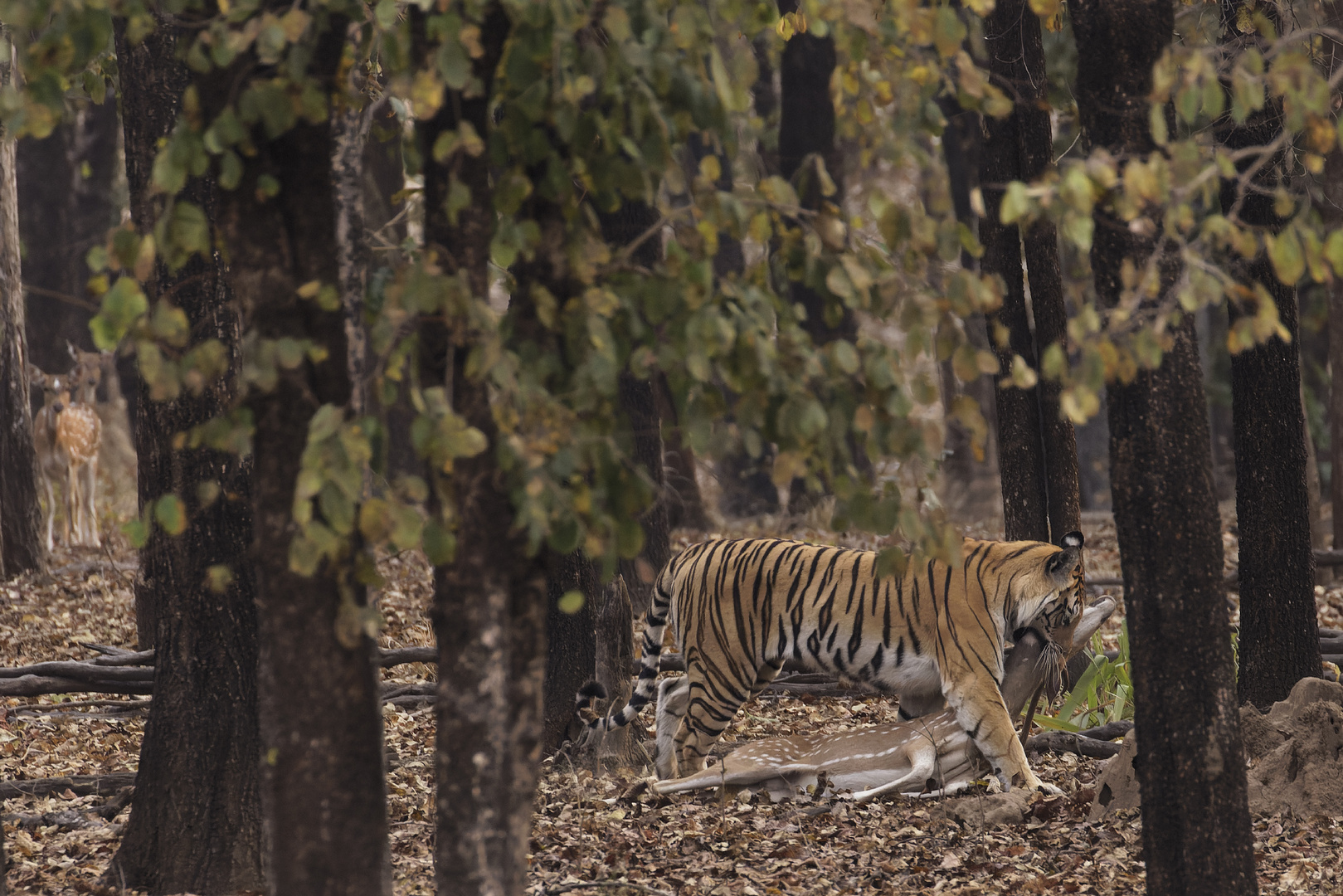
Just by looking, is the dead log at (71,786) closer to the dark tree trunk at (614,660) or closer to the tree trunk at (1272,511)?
the dark tree trunk at (614,660)

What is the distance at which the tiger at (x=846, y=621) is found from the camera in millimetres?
6602

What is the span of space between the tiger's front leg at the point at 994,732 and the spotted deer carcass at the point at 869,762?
0.24 ft

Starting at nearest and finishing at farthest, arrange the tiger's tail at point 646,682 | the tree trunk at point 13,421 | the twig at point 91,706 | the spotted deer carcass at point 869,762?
the spotted deer carcass at point 869,762 → the tiger's tail at point 646,682 → the twig at point 91,706 → the tree trunk at point 13,421

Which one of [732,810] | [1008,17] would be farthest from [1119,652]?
[1008,17]

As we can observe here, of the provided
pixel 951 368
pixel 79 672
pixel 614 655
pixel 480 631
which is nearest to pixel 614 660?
pixel 614 655

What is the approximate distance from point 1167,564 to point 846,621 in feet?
9.92

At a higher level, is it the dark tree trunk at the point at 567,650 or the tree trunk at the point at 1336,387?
the tree trunk at the point at 1336,387

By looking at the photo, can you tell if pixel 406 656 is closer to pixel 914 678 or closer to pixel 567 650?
pixel 567 650

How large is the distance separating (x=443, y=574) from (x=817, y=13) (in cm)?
156

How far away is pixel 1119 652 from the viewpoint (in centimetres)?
778

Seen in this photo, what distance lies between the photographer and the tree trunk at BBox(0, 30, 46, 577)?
11688 millimetres

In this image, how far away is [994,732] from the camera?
629 centimetres

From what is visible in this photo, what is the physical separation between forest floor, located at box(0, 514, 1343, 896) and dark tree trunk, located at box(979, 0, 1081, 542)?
1.63 meters

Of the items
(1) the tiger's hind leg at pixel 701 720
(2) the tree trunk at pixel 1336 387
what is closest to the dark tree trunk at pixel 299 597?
(1) the tiger's hind leg at pixel 701 720
